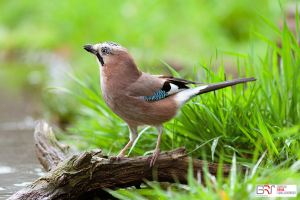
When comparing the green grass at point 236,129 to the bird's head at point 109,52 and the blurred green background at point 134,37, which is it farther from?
the blurred green background at point 134,37

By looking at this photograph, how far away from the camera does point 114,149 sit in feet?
12.3

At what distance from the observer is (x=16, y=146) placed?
4.60 meters

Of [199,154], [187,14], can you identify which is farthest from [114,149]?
[187,14]


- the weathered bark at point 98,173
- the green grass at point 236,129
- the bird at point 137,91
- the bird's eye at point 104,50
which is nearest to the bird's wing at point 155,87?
the bird at point 137,91

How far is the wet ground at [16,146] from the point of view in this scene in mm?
3376

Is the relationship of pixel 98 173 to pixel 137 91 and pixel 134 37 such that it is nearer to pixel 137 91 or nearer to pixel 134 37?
pixel 137 91

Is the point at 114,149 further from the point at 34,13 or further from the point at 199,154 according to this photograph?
the point at 34,13

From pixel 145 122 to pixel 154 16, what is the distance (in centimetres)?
776

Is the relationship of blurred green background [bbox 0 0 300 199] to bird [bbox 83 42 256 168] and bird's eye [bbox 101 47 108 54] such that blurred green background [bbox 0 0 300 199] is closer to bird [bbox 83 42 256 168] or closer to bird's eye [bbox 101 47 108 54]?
bird [bbox 83 42 256 168]

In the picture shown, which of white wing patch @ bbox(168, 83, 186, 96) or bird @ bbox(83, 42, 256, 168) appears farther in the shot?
white wing patch @ bbox(168, 83, 186, 96)

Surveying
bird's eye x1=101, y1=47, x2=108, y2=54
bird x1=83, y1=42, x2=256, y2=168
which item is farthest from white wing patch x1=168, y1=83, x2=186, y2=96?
bird's eye x1=101, y1=47, x2=108, y2=54

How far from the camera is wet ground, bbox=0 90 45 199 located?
338 cm

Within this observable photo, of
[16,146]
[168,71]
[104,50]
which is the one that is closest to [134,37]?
[168,71]

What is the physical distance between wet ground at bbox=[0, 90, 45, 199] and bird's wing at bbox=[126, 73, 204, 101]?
4.20 ft
